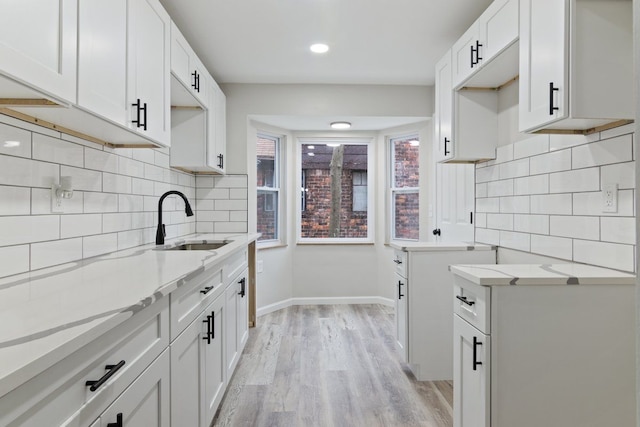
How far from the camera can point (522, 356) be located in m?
1.55

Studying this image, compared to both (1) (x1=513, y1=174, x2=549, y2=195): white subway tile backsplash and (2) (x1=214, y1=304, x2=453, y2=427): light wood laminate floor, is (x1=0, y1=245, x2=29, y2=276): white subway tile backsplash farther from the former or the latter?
(1) (x1=513, y1=174, x2=549, y2=195): white subway tile backsplash

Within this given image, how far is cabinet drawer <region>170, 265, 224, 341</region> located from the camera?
141cm

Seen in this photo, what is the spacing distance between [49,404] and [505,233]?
254 cm

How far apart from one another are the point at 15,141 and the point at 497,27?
2310 mm

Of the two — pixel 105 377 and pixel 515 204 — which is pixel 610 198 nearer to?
pixel 515 204

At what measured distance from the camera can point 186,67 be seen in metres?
2.54

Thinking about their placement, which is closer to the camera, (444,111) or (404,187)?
(444,111)

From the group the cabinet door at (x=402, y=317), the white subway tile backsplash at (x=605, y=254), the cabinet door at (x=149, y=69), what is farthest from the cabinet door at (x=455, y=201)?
the cabinet door at (x=149, y=69)

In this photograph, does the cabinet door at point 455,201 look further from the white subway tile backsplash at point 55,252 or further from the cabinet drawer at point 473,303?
the white subway tile backsplash at point 55,252

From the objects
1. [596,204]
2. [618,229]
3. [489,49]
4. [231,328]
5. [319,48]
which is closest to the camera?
[618,229]

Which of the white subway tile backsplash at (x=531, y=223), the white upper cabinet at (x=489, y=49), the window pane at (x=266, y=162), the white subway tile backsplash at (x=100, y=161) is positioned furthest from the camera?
the window pane at (x=266, y=162)

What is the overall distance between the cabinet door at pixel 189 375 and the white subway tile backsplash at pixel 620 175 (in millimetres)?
1895

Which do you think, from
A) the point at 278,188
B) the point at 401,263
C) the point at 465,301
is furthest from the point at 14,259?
the point at 278,188

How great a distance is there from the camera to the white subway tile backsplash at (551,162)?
1.95m
